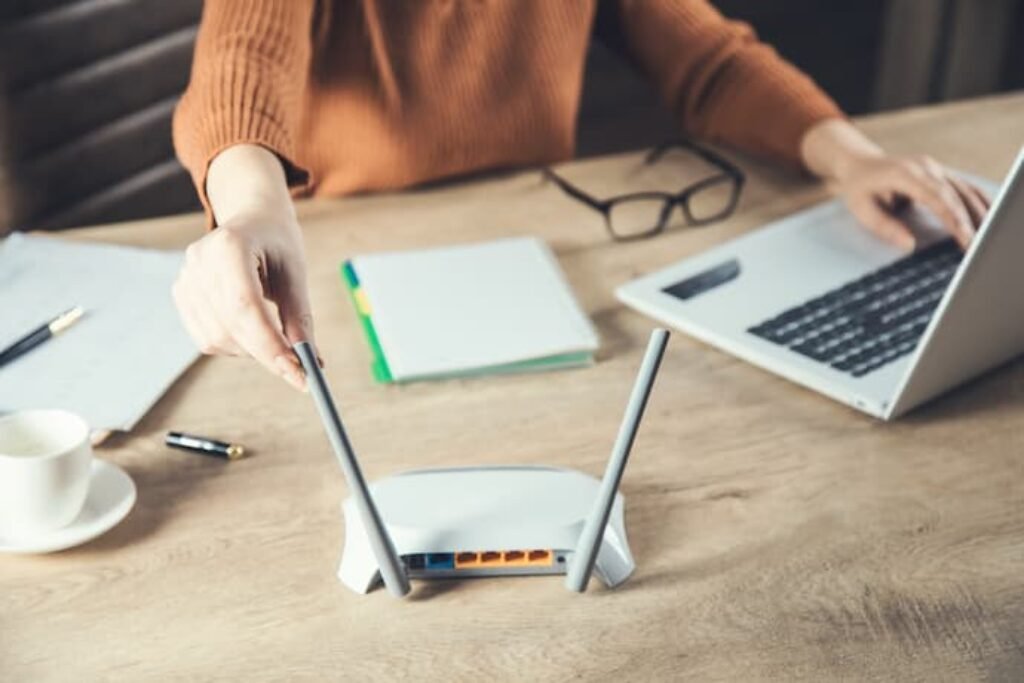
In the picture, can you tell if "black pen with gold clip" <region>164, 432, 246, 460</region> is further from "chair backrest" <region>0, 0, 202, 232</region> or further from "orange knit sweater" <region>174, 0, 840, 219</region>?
"chair backrest" <region>0, 0, 202, 232</region>

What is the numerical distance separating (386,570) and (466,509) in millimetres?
76

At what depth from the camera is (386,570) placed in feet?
2.88

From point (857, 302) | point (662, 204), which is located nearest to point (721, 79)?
point (662, 204)

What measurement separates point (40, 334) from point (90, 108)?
559 mm

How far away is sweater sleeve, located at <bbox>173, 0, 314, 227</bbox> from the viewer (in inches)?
46.9

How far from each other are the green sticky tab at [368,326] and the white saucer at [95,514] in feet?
0.73

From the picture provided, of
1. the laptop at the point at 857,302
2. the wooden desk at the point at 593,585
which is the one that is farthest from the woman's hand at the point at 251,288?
the laptop at the point at 857,302

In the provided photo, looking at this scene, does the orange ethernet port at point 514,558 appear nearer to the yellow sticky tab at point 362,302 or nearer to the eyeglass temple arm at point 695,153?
the yellow sticky tab at point 362,302

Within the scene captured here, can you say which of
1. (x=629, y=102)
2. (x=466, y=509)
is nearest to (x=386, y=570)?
(x=466, y=509)

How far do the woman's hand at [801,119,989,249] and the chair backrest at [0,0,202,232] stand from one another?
2.63 ft

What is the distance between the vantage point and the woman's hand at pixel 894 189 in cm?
133

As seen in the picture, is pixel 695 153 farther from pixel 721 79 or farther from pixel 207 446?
pixel 207 446

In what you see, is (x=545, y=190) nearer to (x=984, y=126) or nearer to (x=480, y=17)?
(x=480, y=17)

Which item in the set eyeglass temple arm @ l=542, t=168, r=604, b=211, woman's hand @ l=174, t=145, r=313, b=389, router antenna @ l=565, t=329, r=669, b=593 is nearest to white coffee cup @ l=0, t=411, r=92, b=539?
woman's hand @ l=174, t=145, r=313, b=389
